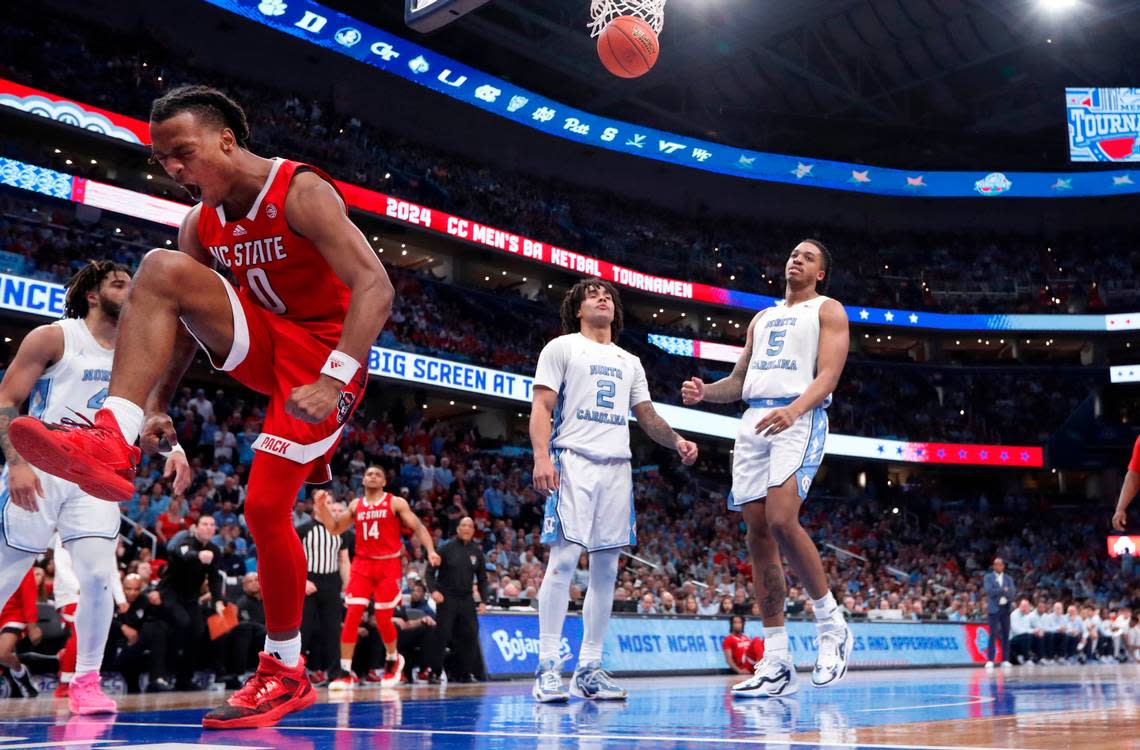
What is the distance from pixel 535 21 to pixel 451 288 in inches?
296

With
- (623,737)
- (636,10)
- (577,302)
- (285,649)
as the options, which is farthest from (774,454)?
(636,10)

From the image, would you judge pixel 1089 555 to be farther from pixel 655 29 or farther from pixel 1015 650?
pixel 655 29

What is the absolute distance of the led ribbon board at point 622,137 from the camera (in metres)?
25.0

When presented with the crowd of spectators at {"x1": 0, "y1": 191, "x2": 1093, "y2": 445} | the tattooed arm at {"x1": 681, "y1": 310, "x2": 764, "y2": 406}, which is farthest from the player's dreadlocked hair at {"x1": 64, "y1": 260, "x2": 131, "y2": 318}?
the crowd of spectators at {"x1": 0, "y1": 191, "x2": 1093, "y2": 445}

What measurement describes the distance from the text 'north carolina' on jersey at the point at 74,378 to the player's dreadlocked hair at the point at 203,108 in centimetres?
→ 196

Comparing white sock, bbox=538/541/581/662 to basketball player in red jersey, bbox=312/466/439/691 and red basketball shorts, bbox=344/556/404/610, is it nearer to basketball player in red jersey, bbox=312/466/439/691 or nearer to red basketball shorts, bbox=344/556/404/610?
basketball player in red jersey, bbox=312/466/439/691

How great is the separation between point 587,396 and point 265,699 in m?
2.65

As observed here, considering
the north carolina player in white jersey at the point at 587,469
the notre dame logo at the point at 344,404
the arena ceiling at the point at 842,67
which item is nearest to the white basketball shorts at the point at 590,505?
the north carolina player in white jersey at the point at 587,469

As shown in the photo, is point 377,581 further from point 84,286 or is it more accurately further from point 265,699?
point 265,699

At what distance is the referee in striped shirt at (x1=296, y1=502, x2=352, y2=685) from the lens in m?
9.02

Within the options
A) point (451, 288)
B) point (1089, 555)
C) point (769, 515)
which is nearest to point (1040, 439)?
point (1089, 555)

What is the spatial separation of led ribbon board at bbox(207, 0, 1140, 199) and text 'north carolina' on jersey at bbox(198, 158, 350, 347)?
73.6ft

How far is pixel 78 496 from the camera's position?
4.81 m

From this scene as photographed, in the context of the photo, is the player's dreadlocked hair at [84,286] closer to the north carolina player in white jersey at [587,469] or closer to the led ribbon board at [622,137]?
the north carolina player in white jersey at [587,469]
